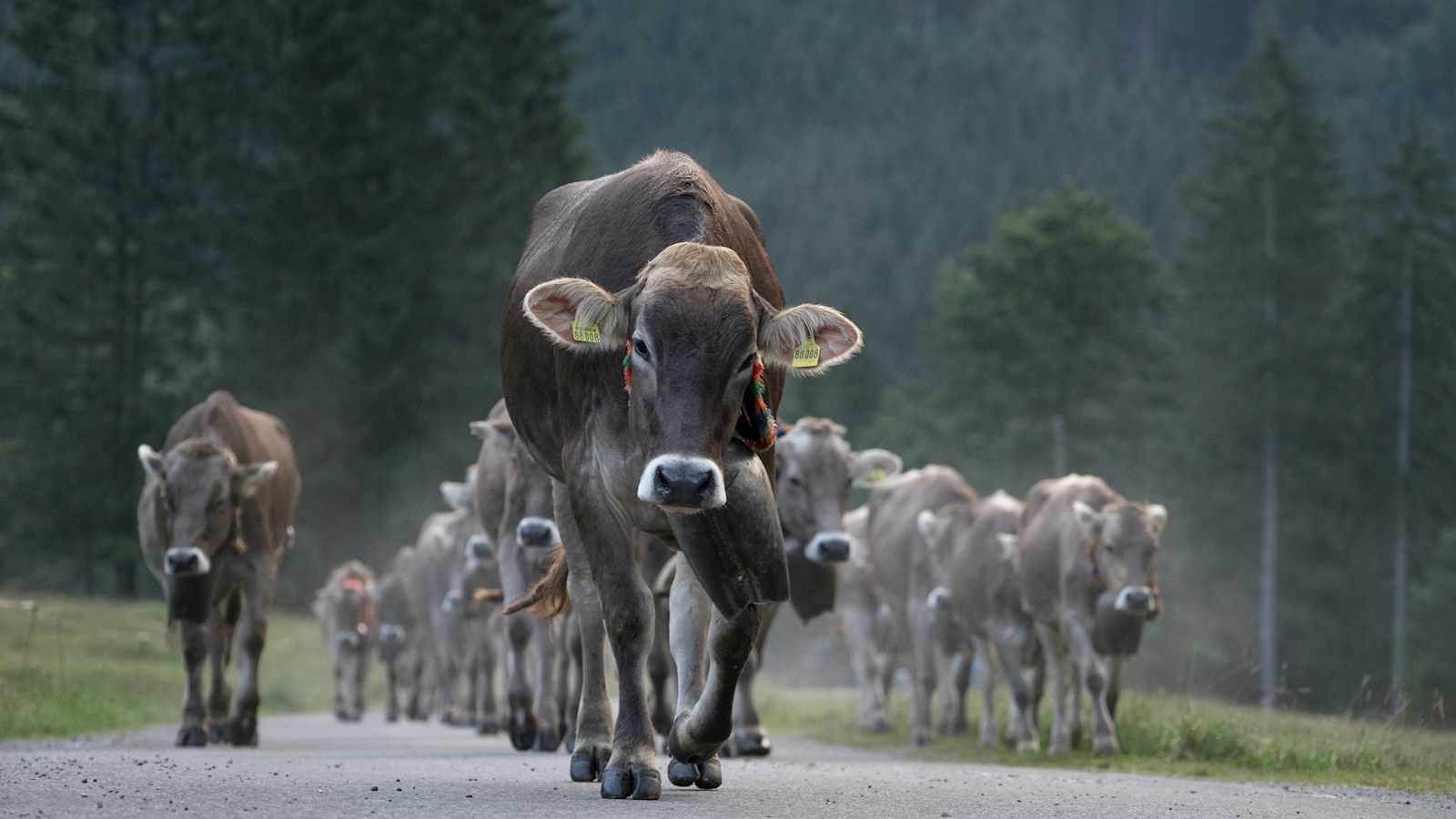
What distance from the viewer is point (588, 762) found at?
9.96 meters

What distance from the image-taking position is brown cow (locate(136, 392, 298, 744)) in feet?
54.0

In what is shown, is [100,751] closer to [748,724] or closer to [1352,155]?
[748,724]

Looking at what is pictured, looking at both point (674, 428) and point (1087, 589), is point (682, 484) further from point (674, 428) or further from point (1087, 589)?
point (1087, 589)

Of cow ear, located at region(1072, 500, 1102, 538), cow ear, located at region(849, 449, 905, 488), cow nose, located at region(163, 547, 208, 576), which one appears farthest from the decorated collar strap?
cow ear, located at region(849, 449, 905, 488)

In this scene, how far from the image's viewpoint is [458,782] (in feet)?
32.3

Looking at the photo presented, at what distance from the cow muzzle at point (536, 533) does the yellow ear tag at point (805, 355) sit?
550 cm

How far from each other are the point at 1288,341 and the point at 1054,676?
2185 inches

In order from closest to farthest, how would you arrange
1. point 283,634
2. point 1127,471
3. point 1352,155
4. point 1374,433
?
point 283,634 < point 1374,433 < point 1127,471 < point 1352,155

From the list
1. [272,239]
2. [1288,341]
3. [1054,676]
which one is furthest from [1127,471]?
[1054,676]

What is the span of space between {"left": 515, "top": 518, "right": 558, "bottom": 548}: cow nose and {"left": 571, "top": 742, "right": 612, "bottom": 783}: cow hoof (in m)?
4.83

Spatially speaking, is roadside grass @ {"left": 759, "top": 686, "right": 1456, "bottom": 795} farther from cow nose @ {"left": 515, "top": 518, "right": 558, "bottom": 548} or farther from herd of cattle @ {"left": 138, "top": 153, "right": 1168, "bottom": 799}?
cow nose @ {"left": 515, "top": 518, "right": 558, "bottom": 548}

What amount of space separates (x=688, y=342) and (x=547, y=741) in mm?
7385

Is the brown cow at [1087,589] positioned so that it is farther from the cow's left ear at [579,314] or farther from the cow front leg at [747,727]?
the cow's left ear at [579,314]

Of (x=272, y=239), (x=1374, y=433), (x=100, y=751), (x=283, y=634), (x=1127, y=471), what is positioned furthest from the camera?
(x=1127, y=471)
